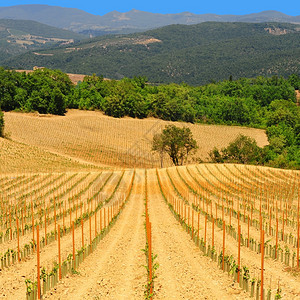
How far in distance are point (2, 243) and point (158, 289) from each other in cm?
A: 837

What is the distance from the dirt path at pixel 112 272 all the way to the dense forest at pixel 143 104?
44.2 metres

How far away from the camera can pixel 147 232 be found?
14703 millimetres

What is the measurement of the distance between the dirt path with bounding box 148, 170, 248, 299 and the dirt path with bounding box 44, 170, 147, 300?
66 centimetres

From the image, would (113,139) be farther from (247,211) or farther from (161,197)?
(247,211)

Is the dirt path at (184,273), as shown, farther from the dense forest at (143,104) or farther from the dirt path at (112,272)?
the dense forest at (143,104)

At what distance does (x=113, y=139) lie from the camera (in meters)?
79.0

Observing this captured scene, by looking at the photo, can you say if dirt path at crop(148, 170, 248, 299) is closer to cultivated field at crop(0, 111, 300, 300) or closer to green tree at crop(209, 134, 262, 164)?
cultivated field at crop(0, 111, 300, 300)

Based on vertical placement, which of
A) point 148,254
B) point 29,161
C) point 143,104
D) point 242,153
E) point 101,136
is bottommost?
point 29,161

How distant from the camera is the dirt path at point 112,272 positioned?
11961 millimetres

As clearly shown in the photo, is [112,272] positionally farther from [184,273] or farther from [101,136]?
[101,136]

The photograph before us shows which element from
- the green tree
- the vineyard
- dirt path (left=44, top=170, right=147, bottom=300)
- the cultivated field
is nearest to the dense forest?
the green tree

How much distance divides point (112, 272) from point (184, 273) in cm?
232

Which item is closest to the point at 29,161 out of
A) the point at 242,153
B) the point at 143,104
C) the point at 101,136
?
the point at 242,153

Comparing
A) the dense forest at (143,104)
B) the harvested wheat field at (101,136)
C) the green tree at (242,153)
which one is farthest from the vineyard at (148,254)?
the dense forest at (143,104)
